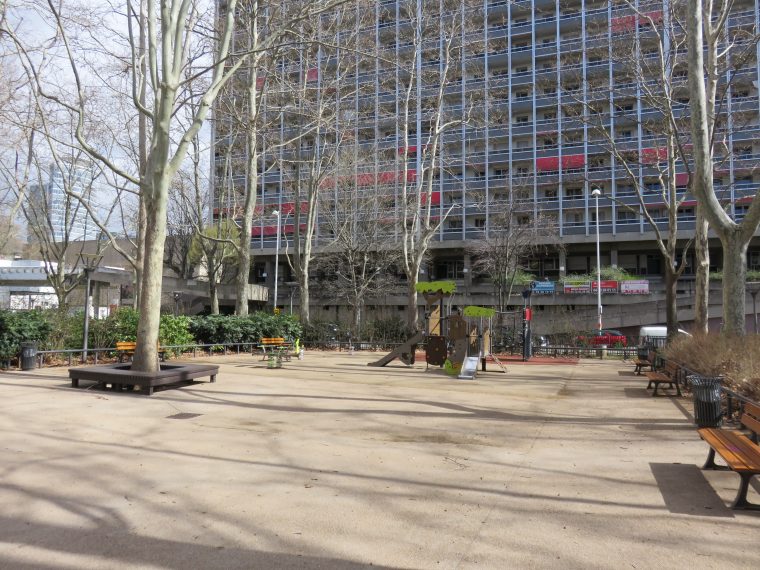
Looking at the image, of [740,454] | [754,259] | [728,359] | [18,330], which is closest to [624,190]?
[754,259]

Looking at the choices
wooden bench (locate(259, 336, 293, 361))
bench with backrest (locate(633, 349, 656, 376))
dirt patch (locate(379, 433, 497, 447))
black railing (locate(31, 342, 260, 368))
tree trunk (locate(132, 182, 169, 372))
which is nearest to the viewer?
dirt patch (locate(379, 433, 497, 447))

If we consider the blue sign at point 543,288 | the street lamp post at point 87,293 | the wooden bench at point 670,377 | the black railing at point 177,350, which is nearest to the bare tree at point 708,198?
the wooden bench at point 670,377

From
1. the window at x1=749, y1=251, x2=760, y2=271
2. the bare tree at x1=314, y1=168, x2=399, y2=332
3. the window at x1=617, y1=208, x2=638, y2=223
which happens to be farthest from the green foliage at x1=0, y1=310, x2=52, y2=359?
the window at x1=749, y1=251, x2=760, y2=271

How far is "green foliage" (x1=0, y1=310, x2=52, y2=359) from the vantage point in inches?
584

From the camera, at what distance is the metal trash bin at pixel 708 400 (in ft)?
24.8

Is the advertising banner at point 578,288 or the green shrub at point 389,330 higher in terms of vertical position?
the advertising banner at point 578,288

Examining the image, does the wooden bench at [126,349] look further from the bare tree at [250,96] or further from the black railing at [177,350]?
the bare tree at [250,96]

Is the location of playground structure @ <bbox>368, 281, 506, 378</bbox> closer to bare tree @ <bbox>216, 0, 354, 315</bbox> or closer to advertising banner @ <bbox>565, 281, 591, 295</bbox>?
bare tree @ <bbox>216, 0, 354, 315</bbox>

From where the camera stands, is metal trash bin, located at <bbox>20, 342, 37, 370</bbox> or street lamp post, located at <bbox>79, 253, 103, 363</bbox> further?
street lamp post, located at <bbox>79, 253, 103, 363</bbox>

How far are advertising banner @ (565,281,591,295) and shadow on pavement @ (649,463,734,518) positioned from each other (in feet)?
140

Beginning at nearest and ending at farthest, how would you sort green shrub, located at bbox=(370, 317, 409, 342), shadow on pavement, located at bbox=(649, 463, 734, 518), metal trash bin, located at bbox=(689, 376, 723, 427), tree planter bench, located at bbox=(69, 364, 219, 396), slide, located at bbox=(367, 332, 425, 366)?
shadow on pavement, located at bbox=(649, 463, 734, 518) → metal trash bin, located at bbox=(689, 376, 723, 427) → tree planter bench, located at bbox=(69, 364, 219, 396) → slide, located at bbox=(367, 332, 425, 366) → green shrub, located at bbox=(370, 317, 409, 342)

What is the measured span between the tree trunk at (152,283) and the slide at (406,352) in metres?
8.71

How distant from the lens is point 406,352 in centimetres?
1989

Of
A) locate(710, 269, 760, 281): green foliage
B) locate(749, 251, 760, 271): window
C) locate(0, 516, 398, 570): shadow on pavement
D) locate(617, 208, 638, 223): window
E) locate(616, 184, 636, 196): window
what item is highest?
locate(616, 184, 636, 196): window
